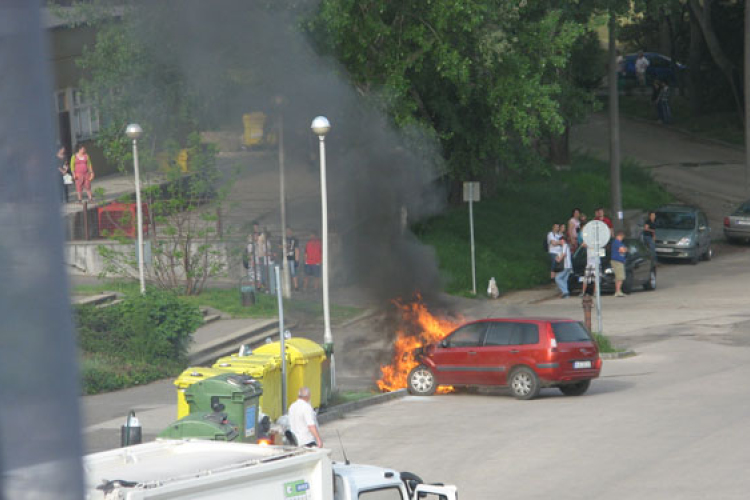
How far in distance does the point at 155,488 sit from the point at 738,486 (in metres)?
7.75

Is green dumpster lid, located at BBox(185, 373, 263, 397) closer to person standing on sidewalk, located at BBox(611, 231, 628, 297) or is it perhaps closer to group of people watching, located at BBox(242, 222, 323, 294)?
group of people watching, located at BBox(242, 222, 323, 294)

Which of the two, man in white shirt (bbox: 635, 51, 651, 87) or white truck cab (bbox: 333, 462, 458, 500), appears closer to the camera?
white truck cab (bbox: 333, 462, 458, 500)

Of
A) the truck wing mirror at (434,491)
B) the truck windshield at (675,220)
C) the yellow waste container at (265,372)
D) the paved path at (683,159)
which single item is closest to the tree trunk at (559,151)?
the paved path at (683,159)

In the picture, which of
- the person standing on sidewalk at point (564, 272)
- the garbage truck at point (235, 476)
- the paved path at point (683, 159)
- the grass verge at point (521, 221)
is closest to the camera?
the garbage truck at point (235, 476)

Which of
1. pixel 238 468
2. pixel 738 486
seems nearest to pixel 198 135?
pixel 738 486

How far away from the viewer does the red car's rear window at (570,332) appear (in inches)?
739

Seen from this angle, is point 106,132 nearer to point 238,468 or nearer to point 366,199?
point 366,199

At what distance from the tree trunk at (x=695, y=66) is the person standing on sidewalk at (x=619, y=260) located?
2436 centimetres

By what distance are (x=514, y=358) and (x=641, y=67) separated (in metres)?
42.5

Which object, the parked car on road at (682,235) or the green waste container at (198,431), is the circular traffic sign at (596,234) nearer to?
the parked car on road at (682,235)

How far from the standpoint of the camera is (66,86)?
35344mm

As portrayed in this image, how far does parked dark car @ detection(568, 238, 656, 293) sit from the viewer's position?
3092 cm

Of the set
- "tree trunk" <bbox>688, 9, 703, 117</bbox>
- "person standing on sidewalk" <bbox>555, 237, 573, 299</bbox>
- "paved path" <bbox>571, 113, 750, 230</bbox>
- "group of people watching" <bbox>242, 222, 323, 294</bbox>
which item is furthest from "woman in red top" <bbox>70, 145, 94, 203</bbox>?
"tree trunk" <bbox>688, 9, 703, 117</bbox>

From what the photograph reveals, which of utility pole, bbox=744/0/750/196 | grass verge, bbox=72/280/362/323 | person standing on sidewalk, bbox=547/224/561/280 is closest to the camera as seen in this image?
grass verge, bbox=72/280/362/323
